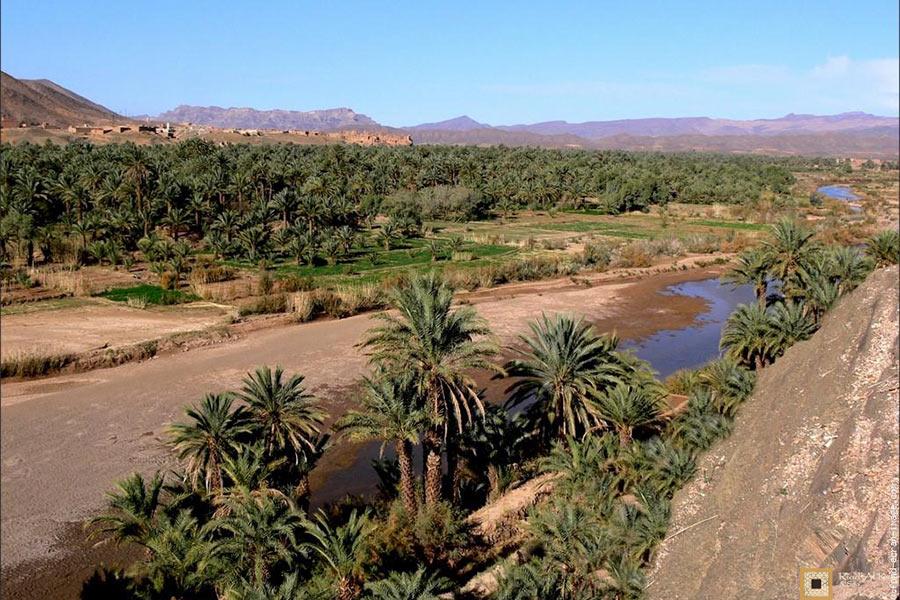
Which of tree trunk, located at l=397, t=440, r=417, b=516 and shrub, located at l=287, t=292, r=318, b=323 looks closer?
tree trunk, located at l=397, t=440, r=417, b=516

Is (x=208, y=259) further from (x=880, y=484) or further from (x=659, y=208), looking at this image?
(x=659, y=208)

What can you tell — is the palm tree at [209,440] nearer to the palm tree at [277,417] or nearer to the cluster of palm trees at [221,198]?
the palm tree at [277,417]

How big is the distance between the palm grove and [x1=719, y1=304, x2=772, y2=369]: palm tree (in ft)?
0.28

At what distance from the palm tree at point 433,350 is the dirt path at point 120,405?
6587 millimetres

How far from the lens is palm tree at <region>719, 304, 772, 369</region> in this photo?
20500 millimetres

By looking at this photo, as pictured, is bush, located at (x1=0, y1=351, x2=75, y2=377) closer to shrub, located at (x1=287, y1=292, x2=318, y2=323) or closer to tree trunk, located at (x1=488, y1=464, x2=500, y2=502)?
shrub, located at (x1=287, y1=292, x2=318, y2=323)

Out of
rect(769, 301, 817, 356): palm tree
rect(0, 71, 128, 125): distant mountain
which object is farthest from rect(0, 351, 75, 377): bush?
rect(769, 301, 817, 356): palm tree

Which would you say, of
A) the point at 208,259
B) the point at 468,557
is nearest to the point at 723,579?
the point at 468,557

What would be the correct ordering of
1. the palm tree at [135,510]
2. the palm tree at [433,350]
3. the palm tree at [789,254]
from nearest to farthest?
the palm tree at [135,510] < the palm tree at [433,350] < the palm tree at [789,254]

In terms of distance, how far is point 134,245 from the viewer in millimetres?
48562

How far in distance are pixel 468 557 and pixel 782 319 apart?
12.4 meters

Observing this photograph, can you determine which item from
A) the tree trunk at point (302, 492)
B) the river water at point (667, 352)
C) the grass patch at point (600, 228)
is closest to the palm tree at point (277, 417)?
the tree trunk at point (302, 492)

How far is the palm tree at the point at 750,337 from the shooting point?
807 inches

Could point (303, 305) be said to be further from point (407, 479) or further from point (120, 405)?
point (407, 479)
